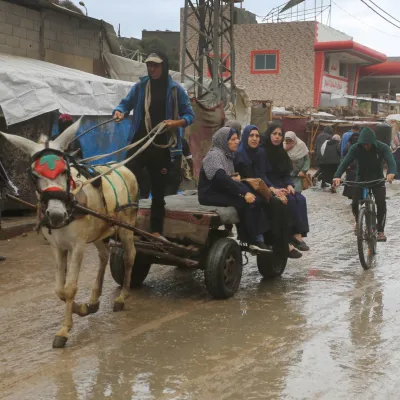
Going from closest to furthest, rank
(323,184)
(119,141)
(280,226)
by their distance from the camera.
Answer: (280,226), (119,141), (323,184)

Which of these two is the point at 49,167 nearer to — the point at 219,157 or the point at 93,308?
the point at 93,308

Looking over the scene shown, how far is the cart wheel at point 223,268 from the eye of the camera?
279 inches

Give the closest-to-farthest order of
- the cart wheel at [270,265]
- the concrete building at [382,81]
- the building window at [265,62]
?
1. the cart wheel at [270,265]
2. the building window at [265,62]
3. the concrete building at [382,81]

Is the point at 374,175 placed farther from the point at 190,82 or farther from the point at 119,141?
the point at 190,82

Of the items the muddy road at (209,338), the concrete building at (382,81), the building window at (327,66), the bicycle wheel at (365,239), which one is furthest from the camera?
the concrete building at (382,81)

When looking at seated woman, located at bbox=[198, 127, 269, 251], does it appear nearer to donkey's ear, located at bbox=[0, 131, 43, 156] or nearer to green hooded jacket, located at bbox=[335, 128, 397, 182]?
donkey's ear, located at bbox=[0, 131, 43, 156]

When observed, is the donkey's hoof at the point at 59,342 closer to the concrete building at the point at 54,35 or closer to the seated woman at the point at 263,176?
the seated woman at the point at 263,176

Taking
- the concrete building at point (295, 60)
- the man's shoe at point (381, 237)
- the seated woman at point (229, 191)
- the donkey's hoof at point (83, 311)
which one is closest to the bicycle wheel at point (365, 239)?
A: the man's shoe at point (381, 237)

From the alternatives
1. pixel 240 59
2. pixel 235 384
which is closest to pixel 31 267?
pixel 235 384

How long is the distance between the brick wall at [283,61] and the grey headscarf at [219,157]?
105ft

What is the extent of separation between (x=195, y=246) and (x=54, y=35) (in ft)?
31.7

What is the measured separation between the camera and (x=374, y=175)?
1004 cm

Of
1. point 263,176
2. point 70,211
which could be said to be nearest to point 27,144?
point 70,211

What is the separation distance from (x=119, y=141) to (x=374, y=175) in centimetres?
598
